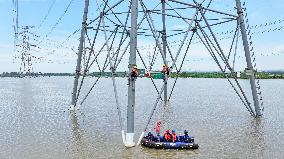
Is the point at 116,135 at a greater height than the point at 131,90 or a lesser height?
lesser

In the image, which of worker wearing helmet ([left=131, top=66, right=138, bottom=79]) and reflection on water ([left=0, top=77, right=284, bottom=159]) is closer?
reflection on water ([left=0, top=77, right=284, bottom=159])

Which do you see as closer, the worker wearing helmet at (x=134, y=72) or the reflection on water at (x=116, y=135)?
the reflection on water at (x=116, y=135)

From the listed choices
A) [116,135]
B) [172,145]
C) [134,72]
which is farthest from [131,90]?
[116,135]

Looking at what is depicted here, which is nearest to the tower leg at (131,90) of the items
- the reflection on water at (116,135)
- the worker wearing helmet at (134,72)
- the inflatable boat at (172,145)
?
the worker wearing helmet at (134,72)

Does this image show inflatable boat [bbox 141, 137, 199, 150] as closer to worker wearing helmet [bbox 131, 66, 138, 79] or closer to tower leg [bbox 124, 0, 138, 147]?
tower leg [bbox 124, 0, 138, 147]

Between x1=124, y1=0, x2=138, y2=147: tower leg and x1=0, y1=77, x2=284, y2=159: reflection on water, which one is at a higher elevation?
x1=124, y1=0, x2=138, y2=147: tower leg

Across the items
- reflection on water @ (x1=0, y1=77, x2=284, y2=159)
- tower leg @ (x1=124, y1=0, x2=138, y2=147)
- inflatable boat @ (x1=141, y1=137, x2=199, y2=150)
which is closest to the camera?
reflection on water @ (x1=0, y1=77, x2=284, y2=159)

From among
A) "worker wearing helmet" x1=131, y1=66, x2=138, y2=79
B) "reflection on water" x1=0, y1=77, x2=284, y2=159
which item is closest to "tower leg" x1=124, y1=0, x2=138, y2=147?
"worker wearing helmet" x1=131, y1=66, x2=138, y2=79

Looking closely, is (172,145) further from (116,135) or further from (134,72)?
(116,135)

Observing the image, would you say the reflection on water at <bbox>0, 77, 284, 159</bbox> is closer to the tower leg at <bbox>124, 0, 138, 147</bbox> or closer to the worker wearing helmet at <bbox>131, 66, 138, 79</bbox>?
the tower leg at <bbox>124, 0, 138, 147</bbox>

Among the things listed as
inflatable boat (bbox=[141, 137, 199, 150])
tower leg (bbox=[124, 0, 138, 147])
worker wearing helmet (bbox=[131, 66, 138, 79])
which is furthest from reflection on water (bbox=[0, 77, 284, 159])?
worker wearing helmet (bbox=[131, 66, 138, 79])

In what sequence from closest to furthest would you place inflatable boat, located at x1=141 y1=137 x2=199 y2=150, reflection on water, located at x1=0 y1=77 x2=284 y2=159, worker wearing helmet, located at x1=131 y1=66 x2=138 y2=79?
1. reflection on water, located at x1=0 y1=77 x2=284 y2=159
2. inflatable boat, located at x1=141 y1=137 x2=199 y2=150
3. worker wearing helmet, located at x1=131 y1=66 x2=138 y2=79

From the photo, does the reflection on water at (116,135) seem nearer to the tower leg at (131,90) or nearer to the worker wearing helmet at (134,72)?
the tower leg at (131,90)

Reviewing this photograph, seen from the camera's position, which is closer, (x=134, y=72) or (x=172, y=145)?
A: (x=172, y=145)
